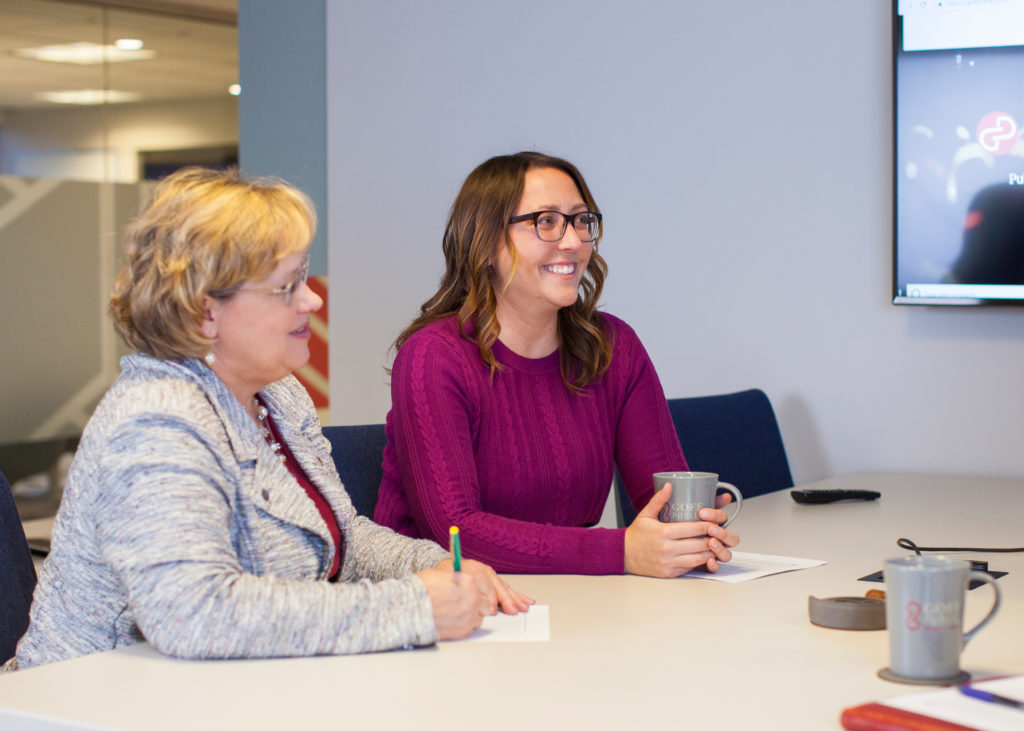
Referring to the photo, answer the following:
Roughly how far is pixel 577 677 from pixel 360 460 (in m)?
0.98

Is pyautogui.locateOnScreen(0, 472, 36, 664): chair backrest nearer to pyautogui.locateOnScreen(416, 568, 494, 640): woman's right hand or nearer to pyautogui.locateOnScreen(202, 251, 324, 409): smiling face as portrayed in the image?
pyautogui.locateOnScreen(202, 251, 324, 409): smiling face

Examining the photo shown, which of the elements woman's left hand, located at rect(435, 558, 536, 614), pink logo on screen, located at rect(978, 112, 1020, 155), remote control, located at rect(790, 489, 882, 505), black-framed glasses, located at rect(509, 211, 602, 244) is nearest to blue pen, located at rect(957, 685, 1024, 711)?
woman's left hand, located at rect(435, 558, 536, 614)

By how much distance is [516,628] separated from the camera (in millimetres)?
1360

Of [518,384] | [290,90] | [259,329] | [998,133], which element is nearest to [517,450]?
[518,384]

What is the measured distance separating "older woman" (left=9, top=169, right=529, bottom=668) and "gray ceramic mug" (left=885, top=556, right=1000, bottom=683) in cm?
47

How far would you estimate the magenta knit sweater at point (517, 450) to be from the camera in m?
1.75

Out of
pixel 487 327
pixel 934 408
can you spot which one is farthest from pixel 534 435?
pixel 934 408

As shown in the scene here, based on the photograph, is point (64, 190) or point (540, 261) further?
point (64, 190)

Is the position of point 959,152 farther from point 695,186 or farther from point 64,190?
point 64,190

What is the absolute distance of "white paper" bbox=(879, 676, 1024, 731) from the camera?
972mm

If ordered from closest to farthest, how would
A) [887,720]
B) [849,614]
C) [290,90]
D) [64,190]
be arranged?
1. [887,720]
2. [849,614]
3. [290,90]
4. [64,190]

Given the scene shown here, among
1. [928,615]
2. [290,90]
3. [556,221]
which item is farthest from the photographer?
[290,90]

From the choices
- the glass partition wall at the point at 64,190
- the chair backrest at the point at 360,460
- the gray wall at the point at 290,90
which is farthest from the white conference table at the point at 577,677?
the glass partition wall at the point at 64,190

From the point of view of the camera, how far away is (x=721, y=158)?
315 cm
